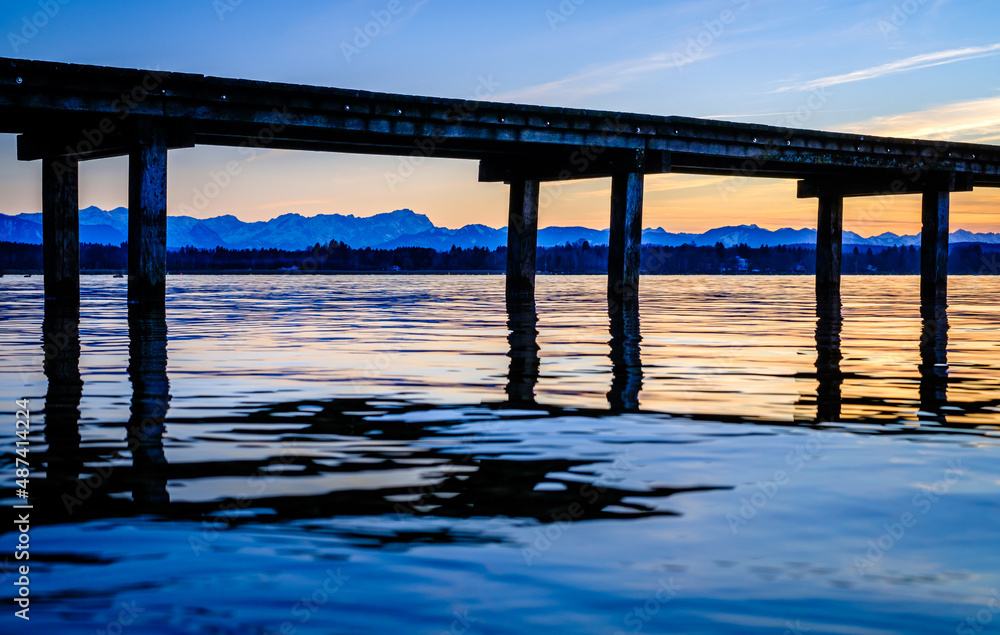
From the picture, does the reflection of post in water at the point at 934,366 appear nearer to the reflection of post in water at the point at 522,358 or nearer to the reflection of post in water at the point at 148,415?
the reflection of post in water at the point at 522,358

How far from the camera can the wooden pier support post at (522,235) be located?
40688 millimetres

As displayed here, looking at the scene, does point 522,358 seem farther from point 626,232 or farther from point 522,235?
point 522,235

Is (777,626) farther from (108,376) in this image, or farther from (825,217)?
(825,217)

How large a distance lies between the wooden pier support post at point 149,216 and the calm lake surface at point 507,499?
16225mm

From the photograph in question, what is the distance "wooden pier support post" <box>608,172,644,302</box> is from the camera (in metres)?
37.0

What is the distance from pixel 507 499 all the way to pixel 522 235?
118 feet

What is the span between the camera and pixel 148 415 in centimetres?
848

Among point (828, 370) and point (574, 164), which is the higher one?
point (574, 164)

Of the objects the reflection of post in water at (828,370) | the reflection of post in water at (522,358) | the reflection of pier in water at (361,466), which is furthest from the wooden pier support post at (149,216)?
the reflection of pier in water at (361,466)

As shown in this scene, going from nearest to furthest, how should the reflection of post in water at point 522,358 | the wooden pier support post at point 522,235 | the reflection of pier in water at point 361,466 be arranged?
1. the reflection of pier in water at point 361,466
2. the reflection of post in water at point 522,358
3. the wooden pier support post at point 522,235

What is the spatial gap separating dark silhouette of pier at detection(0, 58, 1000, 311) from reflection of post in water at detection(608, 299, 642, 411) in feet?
37.1

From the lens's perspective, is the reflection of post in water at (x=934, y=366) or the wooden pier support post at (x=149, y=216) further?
the wooden pier support post at (x=149, y=216)

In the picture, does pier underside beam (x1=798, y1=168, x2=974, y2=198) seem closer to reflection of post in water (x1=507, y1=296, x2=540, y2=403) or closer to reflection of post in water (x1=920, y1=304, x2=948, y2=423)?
reflection of post in water (x1=920, y1=304, x2=948, y2=423)

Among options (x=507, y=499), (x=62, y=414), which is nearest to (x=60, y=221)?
(x=62, y=414)
